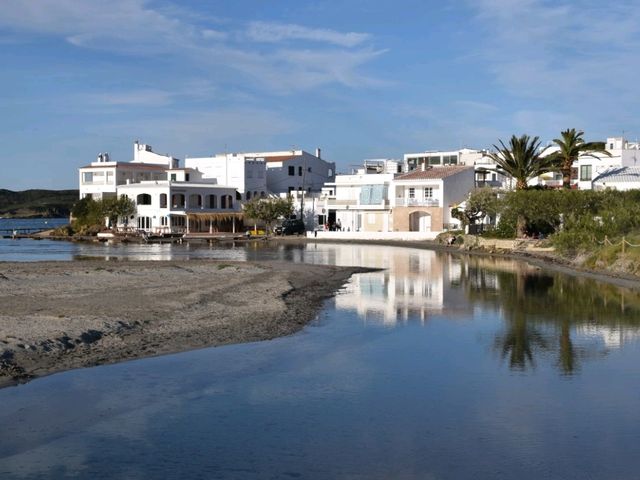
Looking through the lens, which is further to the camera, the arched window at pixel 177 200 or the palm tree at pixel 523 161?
the arched window at pixel 177 200

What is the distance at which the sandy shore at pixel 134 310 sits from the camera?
18906 mm

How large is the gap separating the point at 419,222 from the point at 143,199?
99.7 ft

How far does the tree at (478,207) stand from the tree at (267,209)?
20587 millimetres

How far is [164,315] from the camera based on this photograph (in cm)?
2433

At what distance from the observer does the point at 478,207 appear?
68562 millimetres

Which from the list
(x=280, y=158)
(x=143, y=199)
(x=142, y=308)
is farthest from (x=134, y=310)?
(x=280, y=158)

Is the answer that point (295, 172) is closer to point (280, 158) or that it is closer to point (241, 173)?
point (280, 158)

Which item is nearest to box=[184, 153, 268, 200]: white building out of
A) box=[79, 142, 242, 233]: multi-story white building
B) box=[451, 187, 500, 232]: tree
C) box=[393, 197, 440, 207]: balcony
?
box=[79, 142, 242, 233]: multi-story white building

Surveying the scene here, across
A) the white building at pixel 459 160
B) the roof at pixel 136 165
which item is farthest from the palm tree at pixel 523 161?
the roof at pixel 136 165

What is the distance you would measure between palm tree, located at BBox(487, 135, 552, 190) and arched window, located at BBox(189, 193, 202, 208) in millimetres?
36314

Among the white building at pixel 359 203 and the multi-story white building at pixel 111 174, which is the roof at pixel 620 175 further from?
the multi-story white building at pixel 111 174

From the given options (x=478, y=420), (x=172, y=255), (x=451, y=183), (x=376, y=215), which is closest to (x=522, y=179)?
(x=451, y=183)

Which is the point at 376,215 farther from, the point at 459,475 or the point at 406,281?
the point at 459,475

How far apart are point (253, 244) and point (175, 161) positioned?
32.4 metres
